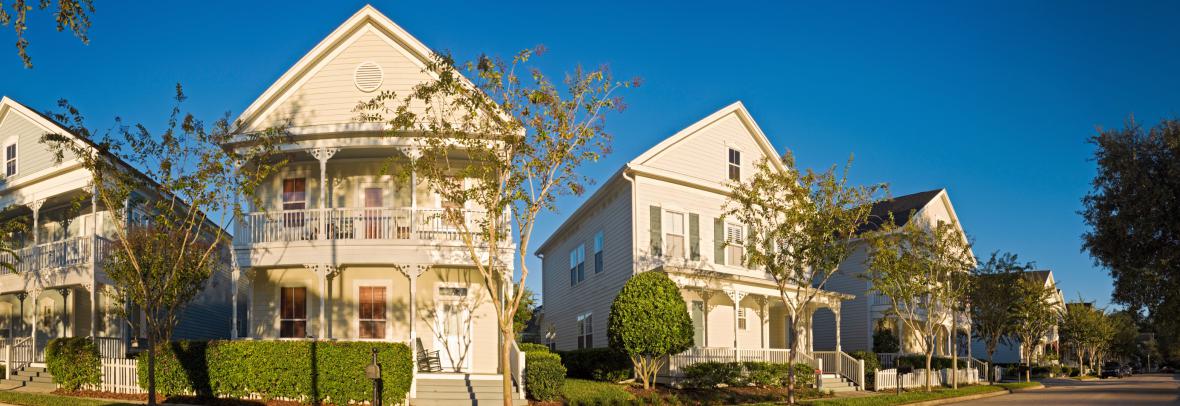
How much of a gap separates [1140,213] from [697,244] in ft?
40.2

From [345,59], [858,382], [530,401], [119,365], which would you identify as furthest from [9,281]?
[858,382]

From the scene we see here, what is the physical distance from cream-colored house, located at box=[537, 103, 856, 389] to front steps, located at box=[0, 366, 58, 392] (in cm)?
1555

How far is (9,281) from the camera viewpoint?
2684cm

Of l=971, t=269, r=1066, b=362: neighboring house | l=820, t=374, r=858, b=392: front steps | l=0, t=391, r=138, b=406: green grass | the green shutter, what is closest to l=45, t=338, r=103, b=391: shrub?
l=0, t=391, r=138, b=406: green grass

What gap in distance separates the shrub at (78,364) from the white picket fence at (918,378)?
23020mm

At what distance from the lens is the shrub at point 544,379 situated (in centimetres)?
2114

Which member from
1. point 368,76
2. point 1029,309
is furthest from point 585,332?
point 1029,309

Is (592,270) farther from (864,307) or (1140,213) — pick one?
(1140,213)

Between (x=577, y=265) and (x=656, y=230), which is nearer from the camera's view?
(x=656, y=230)

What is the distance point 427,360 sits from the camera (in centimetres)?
2242

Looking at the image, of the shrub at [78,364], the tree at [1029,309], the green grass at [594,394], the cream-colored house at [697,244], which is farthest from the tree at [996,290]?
the shrub at [78,364]

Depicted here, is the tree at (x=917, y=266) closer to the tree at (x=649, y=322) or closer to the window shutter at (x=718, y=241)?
the window shutter at (x=718, y=241)

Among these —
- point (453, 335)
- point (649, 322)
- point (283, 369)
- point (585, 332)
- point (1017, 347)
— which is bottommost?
point (1017, 347)

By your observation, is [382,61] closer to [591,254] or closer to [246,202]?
[246,202]
